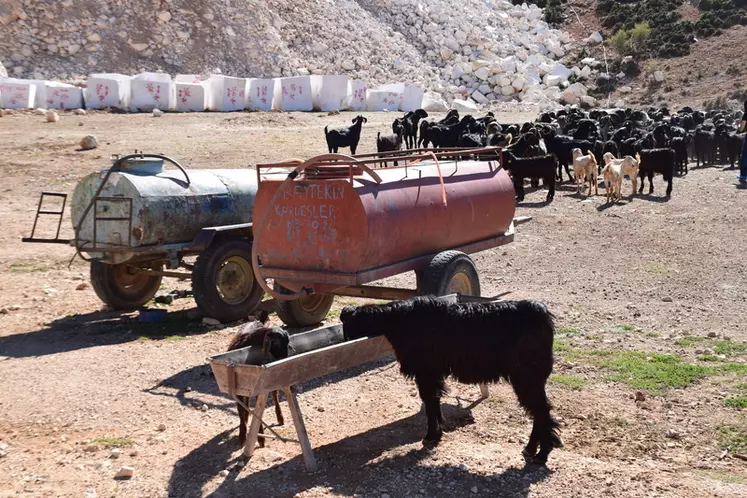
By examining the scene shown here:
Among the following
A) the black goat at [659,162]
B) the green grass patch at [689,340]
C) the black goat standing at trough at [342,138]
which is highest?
the black goat standing at trough at [342,138]

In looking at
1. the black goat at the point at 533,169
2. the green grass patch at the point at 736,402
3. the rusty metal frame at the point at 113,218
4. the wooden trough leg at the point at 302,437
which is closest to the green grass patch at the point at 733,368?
the green grass patch at the point at 736,402

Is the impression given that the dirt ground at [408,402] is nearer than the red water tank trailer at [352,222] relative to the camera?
Yes

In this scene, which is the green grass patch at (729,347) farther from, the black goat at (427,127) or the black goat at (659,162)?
the black goat at (427,127)

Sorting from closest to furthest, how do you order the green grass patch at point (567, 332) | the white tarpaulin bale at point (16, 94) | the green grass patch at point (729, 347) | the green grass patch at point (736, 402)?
the green grass patch at point (736, 402) < the green grass patch at point (729, 347) < the green grass patch at point (567, 332) < the white tarpaulin bale at point (16, 94)

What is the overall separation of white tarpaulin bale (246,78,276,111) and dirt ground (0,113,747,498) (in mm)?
22689

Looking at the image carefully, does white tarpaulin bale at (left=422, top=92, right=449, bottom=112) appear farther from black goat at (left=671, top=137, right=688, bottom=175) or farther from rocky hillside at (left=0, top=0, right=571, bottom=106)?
black goat at (left=671, top=137, right=688, bottom=175)

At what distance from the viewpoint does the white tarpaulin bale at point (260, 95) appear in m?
36.2

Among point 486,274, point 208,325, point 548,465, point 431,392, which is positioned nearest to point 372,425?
point 431,392

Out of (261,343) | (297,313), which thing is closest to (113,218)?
(297,313)

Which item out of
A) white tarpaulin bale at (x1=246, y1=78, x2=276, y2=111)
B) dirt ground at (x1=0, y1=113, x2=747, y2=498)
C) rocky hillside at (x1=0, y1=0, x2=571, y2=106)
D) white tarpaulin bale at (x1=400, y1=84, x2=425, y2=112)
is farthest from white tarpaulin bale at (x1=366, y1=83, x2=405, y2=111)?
dirt ground at (x1=0, y1=113, x2=747, y2=498)

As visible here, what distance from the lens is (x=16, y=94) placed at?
1227 inches

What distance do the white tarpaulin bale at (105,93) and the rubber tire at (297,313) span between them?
25.2m

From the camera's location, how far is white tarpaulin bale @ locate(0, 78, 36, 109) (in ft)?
102

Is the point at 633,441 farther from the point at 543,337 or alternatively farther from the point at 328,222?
the point at 328,222
